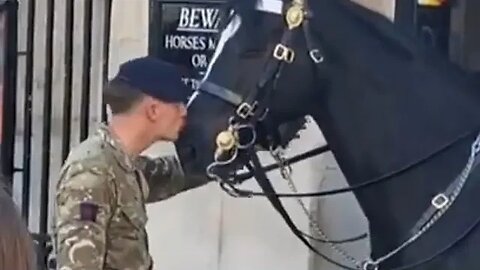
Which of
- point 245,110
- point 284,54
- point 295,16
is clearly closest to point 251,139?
point 245,110

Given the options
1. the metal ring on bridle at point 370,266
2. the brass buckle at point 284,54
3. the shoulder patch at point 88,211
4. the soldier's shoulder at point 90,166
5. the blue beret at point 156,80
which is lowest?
the metal ring on bridle at point 370,266

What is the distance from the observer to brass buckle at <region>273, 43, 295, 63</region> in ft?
11.0

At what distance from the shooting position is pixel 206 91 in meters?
3.46

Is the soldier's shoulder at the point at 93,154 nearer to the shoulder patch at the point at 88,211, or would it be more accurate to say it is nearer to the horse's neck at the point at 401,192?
the shoulder patch at the point at 88,211

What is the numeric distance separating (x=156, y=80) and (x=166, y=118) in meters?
0.13

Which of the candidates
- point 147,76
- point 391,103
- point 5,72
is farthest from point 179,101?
point 5,72

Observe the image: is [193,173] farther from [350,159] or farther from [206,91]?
[350,159]

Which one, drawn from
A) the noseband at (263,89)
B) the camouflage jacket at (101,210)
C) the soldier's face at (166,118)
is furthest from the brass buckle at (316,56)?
the camouflage jacket at (101,210)

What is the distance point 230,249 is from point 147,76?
1.43m

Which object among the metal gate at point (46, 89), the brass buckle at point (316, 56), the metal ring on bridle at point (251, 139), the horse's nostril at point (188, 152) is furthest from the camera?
the metal gate at point (46, 89)

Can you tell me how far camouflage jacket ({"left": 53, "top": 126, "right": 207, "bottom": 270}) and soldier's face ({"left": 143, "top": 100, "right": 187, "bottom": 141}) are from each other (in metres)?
0.13

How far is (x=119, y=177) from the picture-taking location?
3469 mm

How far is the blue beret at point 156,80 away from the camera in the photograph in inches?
143

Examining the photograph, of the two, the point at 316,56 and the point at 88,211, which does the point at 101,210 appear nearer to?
the point at 88,211
